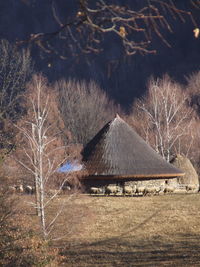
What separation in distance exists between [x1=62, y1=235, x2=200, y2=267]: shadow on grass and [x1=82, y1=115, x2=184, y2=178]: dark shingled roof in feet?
30.5

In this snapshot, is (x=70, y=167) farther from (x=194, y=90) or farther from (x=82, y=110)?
(x=194, y=90)

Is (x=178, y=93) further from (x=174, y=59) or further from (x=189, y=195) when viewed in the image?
(x=189, y=195)

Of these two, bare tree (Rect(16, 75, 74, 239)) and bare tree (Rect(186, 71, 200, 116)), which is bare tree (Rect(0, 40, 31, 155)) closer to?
bare tree (Rect(16, 75, 74, 239))

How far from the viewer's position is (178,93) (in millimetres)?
56969

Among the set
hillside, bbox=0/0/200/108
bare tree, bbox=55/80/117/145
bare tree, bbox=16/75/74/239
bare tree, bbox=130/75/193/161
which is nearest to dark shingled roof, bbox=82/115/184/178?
bare tree, bbox=16/75/74/239

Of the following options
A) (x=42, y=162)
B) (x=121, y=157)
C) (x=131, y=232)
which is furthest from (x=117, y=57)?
(x=131, y=232)

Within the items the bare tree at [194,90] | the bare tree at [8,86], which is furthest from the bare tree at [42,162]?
the bare tree at [194,90]

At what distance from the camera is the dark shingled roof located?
88.2 feet

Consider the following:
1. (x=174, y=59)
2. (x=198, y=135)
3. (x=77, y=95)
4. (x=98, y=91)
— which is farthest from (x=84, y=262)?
(x=174, y=59)

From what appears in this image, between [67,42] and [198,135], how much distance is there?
47096 mm

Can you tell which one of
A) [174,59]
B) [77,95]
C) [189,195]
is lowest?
[189,195]

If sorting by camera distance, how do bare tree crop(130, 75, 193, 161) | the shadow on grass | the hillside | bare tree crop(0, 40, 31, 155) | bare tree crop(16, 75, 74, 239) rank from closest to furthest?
the shadow on grass < bare tree crop(16, 75, 74, 239) < bare tree crop(0, 40, 31, 155) < bare tree crop(130, 75, 193, 161) < the hillside

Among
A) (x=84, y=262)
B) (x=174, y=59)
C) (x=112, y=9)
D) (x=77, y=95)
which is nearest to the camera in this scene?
(x=112, y=9)

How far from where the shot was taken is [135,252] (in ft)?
51.8
